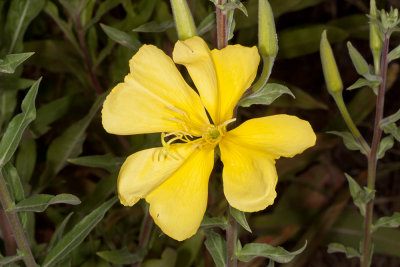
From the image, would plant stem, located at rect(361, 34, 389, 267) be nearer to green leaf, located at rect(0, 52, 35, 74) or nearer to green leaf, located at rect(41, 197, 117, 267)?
green leaf, located at rect(41, 197, 117, 267)

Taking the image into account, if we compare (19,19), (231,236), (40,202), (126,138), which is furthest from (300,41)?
(40,202)

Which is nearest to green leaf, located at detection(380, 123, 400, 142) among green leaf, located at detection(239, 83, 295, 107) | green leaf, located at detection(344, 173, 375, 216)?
green leaf, located at detection(344, 173, 375, 216)

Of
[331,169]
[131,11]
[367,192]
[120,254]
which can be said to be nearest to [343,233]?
[331,169]

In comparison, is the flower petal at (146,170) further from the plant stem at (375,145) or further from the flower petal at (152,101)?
the plant stem at (375,145)

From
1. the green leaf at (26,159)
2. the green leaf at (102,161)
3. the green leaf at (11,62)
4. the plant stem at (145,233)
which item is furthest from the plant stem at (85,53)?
the green leaf at (11,62)

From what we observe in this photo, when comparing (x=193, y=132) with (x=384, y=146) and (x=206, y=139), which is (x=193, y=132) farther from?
(x=384, y=146)
